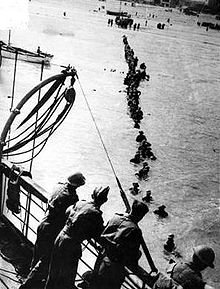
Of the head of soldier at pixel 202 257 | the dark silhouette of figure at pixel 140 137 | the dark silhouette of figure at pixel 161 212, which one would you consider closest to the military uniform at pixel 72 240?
the head of soldier at pixel 202 257

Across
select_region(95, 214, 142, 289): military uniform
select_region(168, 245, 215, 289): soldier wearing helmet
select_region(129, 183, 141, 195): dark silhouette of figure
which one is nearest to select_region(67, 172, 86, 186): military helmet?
select_region(95, 214, 142, 289): military uniform

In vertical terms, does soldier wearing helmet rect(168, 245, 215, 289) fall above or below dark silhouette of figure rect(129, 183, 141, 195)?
above

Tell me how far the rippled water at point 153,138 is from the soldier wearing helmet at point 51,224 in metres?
5.85

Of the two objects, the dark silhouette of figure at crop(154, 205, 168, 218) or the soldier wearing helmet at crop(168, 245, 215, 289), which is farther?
the dark silhouette of figure at crop(154, 205, 168, 218)

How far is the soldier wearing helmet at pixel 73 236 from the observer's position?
4.71 meters

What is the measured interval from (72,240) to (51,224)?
64 centimetres

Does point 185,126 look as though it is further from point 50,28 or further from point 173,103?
point 50,28

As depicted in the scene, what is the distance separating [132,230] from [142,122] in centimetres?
1770

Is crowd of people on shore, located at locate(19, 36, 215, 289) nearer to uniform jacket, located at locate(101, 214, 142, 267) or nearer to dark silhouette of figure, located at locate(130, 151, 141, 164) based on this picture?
uniform jacket, located at locate(101, 214, 142, 267)

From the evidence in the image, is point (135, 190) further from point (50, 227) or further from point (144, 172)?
point (50, 227)

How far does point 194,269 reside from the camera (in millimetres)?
3936

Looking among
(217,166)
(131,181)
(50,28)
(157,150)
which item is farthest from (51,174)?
(50,28)

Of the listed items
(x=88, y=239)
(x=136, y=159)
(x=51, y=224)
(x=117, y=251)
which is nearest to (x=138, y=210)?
(x=117, y=251)

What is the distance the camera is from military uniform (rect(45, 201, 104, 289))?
471cm
